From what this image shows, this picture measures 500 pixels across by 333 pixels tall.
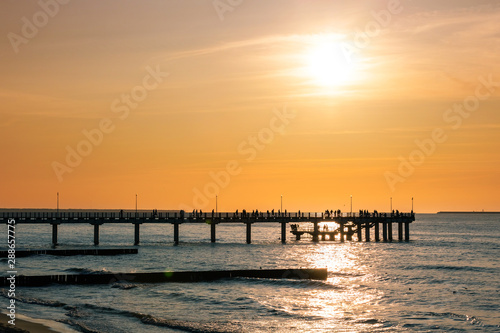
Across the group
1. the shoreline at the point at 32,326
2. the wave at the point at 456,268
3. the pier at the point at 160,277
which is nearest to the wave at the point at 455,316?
the pier at the point at 160,277

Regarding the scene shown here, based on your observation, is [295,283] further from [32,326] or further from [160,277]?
[32,326]

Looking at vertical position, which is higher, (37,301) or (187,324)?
(37,301)

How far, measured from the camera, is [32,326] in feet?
119

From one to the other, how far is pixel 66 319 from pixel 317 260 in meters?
48.5

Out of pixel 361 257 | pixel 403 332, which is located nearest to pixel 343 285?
pixel 403 332

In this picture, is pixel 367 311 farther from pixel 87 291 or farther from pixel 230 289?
pixel 87 291

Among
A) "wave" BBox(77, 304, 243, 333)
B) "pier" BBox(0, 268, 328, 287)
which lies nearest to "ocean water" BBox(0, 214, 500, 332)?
"wave" BBox(77, 304, 243, 333)

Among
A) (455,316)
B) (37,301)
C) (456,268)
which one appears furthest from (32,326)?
(456,268)

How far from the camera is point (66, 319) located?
129 feet

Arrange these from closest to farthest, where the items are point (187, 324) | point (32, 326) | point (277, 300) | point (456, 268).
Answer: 1. point (32, 326)
2. point (187, 324)
3. point (277, 300)
4. point (456, 268)

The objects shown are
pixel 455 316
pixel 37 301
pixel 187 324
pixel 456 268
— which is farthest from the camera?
pixel 456 268

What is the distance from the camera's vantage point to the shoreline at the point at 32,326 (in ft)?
113

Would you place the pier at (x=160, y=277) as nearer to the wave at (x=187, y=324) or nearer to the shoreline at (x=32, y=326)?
the wave at (x=187, y=324)

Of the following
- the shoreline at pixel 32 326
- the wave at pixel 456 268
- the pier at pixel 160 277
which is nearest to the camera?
the shoreline at pixel 32 326
